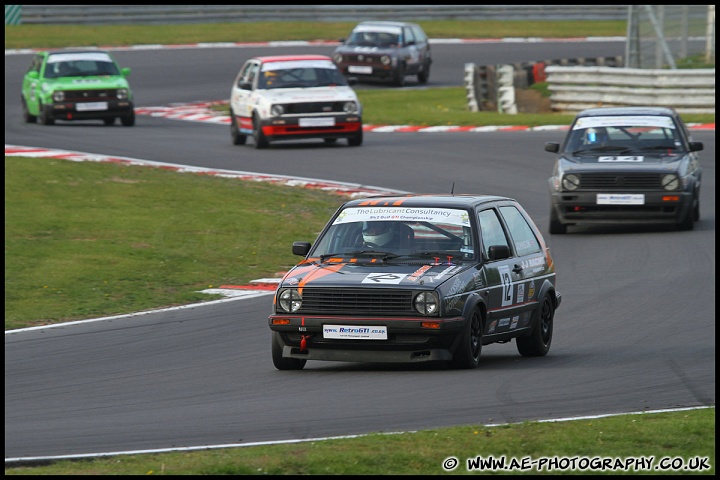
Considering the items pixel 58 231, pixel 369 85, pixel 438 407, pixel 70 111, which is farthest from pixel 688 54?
pixel 438 407

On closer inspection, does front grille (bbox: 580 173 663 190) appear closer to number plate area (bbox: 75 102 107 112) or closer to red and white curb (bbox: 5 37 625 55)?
number plate area (bbox: 75 102 107 112)

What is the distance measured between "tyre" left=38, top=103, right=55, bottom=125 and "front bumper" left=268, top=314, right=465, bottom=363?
21.9 metres

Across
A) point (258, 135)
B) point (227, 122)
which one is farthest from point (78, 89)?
point (258, 135)

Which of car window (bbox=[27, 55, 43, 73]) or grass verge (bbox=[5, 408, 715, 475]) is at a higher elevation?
car window (bbox=[27, 55, 43, 73])

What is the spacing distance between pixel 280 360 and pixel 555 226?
9231mm

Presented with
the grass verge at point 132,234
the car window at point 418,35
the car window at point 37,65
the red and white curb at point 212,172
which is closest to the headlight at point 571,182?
the grass verge at point 132,234

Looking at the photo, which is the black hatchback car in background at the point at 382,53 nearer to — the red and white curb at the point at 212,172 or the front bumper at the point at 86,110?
the front bumper at the point at 86,110

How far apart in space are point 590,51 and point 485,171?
26.8m

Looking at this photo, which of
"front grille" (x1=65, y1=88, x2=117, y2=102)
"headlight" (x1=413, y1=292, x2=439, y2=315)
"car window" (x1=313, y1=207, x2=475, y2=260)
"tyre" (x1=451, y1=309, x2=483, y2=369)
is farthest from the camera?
"front grille" (x1=65, y1=88, x2=117, y2=102)

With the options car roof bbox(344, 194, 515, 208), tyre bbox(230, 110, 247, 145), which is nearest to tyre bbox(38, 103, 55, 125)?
tyre bbox(230, 110, 247, 145)

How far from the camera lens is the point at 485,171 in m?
24.2

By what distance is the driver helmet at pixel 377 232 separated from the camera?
1103cm

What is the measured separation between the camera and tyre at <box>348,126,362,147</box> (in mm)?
27837

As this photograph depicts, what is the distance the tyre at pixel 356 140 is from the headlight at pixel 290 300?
17.4m
